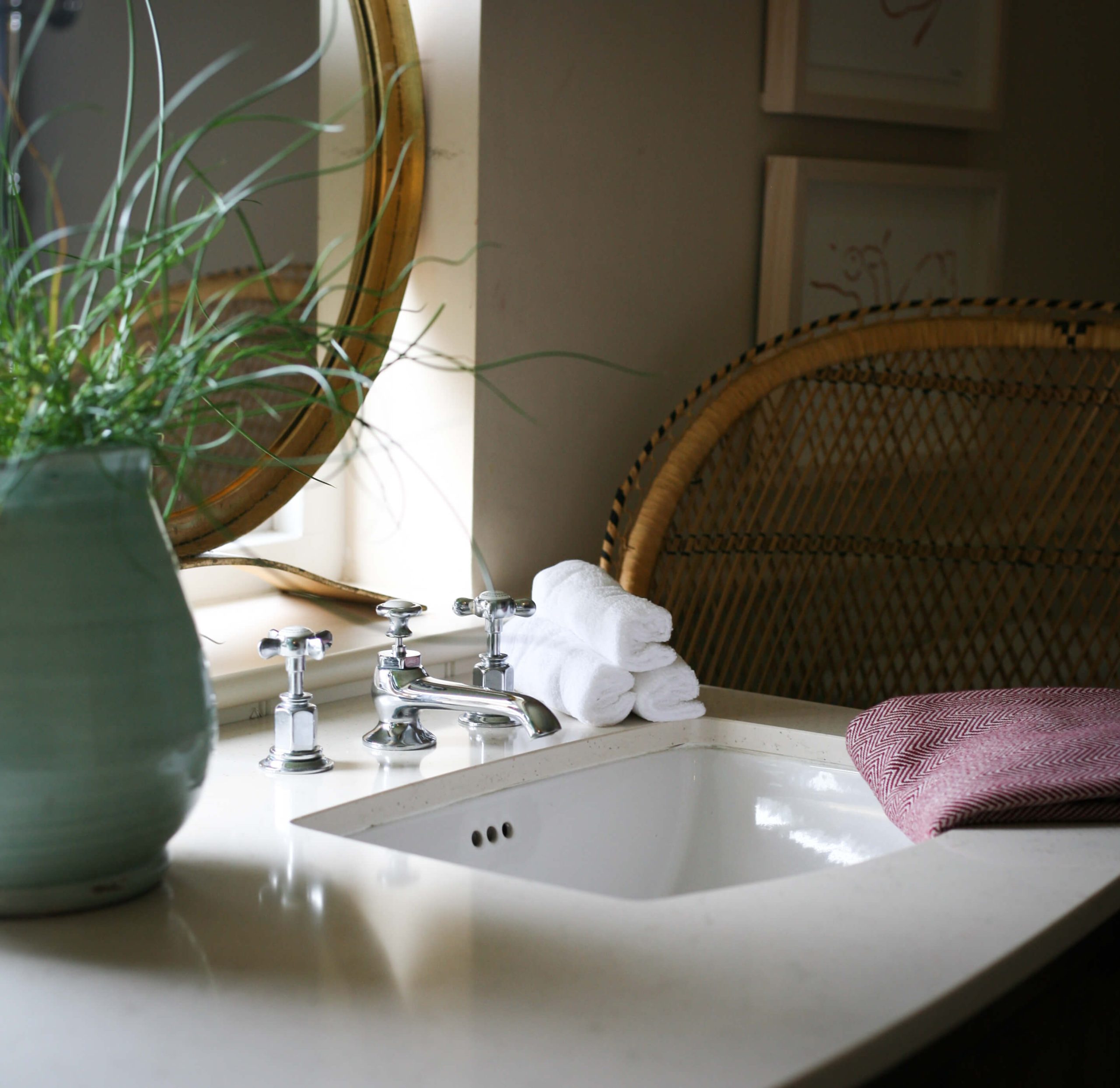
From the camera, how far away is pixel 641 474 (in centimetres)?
137

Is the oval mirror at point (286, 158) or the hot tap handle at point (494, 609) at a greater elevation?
the oval mirror at point (286, 158)

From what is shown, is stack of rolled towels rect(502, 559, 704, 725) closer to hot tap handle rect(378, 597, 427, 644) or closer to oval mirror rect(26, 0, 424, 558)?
hot tap handle rect(378, 597, 427, 644)

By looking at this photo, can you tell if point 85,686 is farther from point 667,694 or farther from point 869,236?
point 869,236

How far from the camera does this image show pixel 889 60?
1615 mm

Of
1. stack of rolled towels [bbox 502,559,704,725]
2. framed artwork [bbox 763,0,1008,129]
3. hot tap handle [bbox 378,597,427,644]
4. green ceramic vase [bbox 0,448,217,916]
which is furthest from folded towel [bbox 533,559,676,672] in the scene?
framed artwork [bbox 763,0,1008,129]

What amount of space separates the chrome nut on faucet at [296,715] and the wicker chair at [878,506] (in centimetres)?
40

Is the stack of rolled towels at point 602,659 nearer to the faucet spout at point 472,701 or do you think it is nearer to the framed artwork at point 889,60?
the faucet spout at point 472,701

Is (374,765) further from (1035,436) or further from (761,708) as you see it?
(1035,436)

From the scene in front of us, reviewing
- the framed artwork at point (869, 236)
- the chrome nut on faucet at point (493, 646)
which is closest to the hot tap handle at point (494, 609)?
the chrome nut on faucet at point (493, 646)

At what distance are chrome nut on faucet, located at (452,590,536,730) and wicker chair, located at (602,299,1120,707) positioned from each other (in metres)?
0.20

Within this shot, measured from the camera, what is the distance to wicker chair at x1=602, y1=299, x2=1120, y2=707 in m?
1.35

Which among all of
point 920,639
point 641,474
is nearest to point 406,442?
point 641,474

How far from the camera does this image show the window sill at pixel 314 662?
42.9 inches

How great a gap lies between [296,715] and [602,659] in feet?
0.81
